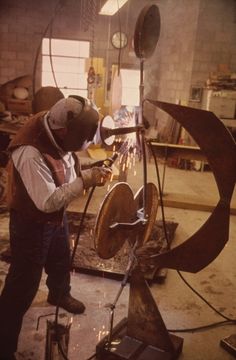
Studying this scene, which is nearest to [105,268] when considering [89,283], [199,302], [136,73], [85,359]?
[89,283]

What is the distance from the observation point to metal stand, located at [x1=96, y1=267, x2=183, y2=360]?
2602 millimetres

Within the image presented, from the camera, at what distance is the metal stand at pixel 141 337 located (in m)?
2.60

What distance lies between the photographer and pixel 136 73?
6312mm

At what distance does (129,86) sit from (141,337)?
4.37 meters

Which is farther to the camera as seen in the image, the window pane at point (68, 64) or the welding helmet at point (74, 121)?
the window pane at point (68, 64)

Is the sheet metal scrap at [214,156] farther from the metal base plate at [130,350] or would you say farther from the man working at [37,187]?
the metal base plate at [130,350]

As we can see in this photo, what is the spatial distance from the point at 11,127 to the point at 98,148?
7.18 ft

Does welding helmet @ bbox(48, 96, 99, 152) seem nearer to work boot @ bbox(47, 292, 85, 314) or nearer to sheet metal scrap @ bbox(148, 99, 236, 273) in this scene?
sheet metal scrap @ bbox(148, 99, 236, 273)

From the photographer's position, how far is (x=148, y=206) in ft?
8.81

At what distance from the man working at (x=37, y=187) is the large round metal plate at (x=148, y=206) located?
1.11 feet

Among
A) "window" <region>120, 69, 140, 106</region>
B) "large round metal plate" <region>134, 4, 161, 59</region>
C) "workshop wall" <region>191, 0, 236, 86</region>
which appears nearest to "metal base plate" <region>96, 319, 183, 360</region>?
"large round metal plate" <region>134, 4, 161, 59</region>

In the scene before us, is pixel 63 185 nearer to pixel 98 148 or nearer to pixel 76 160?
pixel 76 160

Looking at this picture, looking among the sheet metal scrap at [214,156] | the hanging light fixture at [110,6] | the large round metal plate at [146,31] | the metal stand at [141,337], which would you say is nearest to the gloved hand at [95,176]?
the sheet metal scrap at [214,156]

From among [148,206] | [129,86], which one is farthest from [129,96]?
[148,206]
